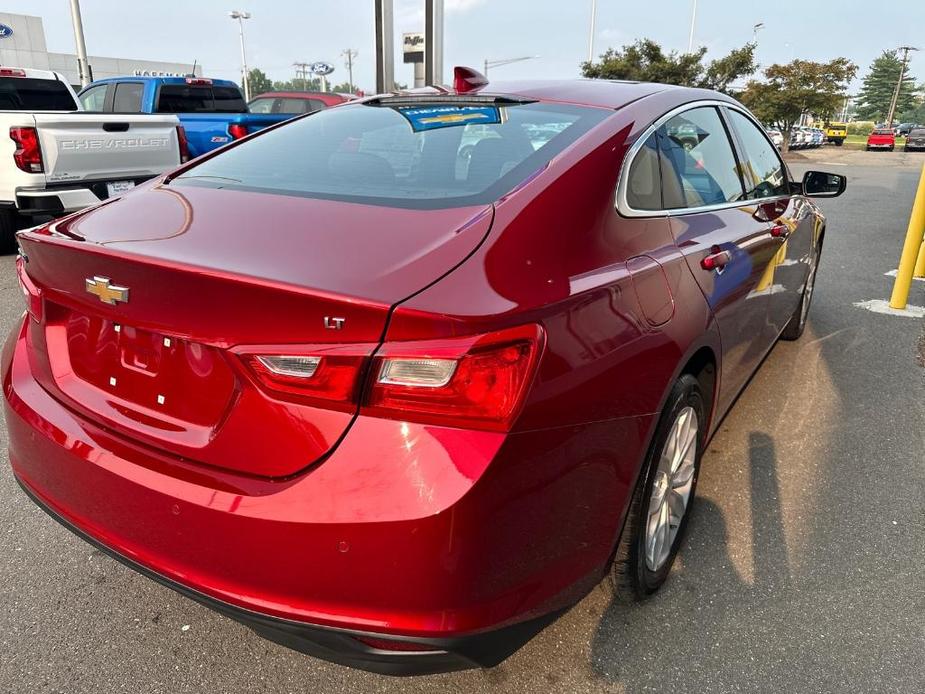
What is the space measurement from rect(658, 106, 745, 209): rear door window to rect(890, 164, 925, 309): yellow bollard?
139 inches

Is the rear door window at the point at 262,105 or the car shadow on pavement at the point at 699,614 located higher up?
the rear door window at the point at 262,105

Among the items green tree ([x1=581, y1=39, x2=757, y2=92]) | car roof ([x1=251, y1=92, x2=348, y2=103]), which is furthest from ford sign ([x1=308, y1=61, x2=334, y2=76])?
car roof ([x1=251, y1=92, x2=348, y2=103])

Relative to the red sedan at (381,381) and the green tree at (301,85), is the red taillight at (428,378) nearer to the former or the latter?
the red sedan at (381,381)

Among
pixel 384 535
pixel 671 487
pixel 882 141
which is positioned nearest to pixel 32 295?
pixel 384 535

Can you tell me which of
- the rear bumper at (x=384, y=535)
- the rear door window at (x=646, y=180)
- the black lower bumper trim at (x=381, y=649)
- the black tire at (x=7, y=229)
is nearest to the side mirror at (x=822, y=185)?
the rear door window at (x=646, y=180)

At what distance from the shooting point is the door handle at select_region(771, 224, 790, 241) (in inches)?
126

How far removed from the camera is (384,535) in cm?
145

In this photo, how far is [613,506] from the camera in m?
1.86

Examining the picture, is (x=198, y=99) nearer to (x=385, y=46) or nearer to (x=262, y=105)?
(x=385, y=46)

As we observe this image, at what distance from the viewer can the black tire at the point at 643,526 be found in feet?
6.69

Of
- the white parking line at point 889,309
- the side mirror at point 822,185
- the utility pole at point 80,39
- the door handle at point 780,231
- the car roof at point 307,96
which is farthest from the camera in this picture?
the utility pole at point 80,39

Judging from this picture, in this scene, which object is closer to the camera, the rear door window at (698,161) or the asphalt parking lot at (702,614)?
the asphalt parking lot at (702,614)

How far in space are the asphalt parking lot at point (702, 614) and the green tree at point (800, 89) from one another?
35593mm

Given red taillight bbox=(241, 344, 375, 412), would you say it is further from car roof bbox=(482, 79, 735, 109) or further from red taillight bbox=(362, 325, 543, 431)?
car roof bbox=(482, 79, 735, 109)
